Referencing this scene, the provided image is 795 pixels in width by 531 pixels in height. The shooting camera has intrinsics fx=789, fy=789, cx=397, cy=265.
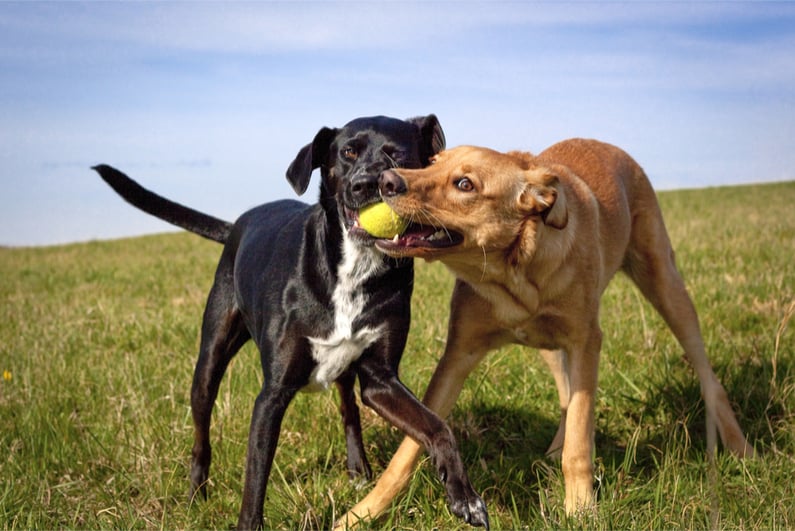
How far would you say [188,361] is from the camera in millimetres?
5914

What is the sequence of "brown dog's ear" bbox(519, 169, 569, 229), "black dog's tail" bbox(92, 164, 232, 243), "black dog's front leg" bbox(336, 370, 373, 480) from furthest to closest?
"black dog's tail" bbox(92, 164, 232, 243) < "black dog's front leg" bbox(336, 370, 373, 480) < "brown dog's ear" bbox(519, 169, 569, 229)

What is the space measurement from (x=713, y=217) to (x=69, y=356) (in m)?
13.0

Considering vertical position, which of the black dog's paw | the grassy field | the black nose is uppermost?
the black nose

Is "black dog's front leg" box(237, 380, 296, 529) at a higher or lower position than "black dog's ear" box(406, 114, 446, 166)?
lower

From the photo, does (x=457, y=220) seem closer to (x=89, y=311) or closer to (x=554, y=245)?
(x=554, y=245)

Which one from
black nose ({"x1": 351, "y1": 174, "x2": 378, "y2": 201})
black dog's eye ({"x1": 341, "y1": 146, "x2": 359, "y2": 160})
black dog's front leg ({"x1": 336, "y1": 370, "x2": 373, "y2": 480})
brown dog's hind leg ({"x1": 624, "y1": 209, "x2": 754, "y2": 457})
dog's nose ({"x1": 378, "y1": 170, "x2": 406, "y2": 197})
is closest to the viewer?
dog's nose ({"x1": 378, "y1": 170, "x2": 406, "y2": 197})

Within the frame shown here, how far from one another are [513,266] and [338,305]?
0.87 m

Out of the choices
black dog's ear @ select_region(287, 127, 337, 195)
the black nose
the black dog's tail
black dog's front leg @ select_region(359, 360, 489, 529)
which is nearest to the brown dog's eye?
black dog's ear @ select_region(287, 127, 337, 195)

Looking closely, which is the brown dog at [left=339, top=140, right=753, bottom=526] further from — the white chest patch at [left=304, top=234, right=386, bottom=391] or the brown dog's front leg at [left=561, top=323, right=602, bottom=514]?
the white chest patch at [left=304, top=234, right=386, bottom=391]

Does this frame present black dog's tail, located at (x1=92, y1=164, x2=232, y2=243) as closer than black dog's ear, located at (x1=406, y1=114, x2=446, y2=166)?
No

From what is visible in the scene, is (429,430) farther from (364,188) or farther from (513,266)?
(364,188)

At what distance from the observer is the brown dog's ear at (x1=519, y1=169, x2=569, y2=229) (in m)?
3.72

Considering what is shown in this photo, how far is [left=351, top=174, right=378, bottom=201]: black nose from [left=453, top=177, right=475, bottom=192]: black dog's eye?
15.1 inches

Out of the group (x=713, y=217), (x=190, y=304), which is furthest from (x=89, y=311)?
(x=713, y=217)
